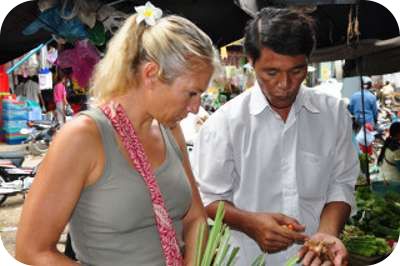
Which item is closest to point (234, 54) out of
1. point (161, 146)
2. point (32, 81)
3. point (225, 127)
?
point (225, 127)

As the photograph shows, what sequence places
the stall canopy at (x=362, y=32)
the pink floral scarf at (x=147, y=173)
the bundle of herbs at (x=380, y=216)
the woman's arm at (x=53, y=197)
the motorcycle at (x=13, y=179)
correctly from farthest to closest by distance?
the motorcycle at (x=13, y=179)
the bundle of herbs at (x=380, y=216)
the stall canopy at (x=362, y=32)
the pink floral scarf at (x=147, y=173)
the woman's arm at (x=53, y=197)

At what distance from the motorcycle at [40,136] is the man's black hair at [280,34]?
20.2 feet

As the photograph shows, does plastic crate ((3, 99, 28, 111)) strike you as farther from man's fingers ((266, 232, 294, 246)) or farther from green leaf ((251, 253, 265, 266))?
green leaf ((251, 253, 265, 266))

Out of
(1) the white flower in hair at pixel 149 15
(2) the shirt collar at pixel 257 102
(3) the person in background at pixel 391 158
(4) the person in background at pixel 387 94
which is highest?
(1) the white flower in hair at pixel 149 15

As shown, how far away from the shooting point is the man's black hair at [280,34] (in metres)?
1.45

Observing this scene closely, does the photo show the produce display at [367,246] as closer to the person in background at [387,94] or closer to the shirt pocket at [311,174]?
Result: the shirt pocket at [311,174]

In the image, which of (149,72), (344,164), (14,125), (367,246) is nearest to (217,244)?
(149,72)

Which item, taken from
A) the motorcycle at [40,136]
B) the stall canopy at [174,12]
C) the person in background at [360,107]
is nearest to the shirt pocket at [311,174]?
the stall canopy at [174,12]

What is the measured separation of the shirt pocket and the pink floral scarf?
2.14ft

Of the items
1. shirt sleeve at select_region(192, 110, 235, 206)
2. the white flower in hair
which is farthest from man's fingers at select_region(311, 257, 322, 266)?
the white flower in hair

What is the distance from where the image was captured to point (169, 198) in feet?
3.73

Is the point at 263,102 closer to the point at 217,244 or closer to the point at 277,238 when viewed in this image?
the point at 277,238

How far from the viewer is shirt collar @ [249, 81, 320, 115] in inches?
64.5

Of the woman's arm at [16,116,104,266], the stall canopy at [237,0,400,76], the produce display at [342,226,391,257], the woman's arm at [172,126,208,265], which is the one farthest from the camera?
the stall canopy at [237,0,400,76]
